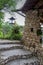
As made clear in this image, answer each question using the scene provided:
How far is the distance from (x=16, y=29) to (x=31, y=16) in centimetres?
283

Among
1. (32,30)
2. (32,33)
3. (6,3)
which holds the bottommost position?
(32,33)

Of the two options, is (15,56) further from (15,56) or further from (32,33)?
(32,33)

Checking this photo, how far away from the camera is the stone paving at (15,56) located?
911 centimetres

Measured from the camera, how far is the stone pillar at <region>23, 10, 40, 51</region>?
11305 millimetres

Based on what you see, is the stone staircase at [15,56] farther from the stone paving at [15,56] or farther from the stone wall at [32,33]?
the stone wall at [32,33]

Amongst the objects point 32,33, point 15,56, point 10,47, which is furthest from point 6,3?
point 32,33

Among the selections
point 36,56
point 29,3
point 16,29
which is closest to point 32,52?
point 36,56

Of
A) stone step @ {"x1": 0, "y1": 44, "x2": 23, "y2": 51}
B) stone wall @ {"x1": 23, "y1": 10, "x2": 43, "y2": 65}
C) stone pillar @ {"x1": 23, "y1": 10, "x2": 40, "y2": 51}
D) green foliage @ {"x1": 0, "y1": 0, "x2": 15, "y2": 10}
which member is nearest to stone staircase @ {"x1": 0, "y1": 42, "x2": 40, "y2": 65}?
stone step @ {"x1": 0, "y1": 44, "x2": 23, "y2": 51}

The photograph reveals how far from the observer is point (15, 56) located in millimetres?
9844

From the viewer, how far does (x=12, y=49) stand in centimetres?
1138

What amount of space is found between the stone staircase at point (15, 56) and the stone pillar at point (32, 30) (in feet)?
Result: 1.62

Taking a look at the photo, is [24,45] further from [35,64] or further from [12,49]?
[35,64]

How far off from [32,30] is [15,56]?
92.7 inches

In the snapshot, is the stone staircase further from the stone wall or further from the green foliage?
the green foliage
